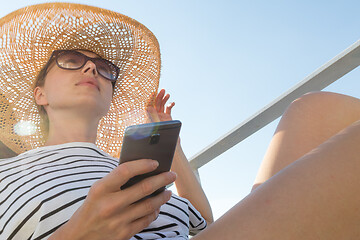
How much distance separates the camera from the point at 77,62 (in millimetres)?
1317

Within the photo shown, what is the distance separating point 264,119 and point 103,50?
3.02 feet

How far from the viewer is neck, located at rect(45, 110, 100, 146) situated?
124cm

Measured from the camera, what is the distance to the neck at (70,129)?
1.24 meters

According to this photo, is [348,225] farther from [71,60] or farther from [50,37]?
[50,37]

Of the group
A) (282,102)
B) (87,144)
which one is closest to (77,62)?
(87,144)

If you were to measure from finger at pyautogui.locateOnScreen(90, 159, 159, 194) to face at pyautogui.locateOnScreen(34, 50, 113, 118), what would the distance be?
75 cm

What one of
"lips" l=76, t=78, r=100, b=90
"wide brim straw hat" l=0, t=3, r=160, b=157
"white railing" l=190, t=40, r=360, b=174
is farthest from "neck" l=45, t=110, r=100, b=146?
"white railing" l=190, t=40, r=360, b=174

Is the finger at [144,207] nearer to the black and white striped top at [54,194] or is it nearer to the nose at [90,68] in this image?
the black and white striped top at [54,194]

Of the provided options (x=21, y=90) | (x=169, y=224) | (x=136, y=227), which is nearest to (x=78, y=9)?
(x=21, y=90)

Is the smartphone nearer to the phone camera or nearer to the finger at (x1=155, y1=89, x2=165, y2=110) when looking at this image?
the phone camera

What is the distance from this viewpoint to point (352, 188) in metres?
0.43

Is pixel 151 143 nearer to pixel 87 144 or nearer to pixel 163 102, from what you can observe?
pixel 87 144

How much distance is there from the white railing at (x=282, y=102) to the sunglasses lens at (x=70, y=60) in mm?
934

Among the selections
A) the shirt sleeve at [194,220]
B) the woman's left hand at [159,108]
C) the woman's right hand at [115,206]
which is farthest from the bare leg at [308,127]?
the woman's left hand at [159,108]
